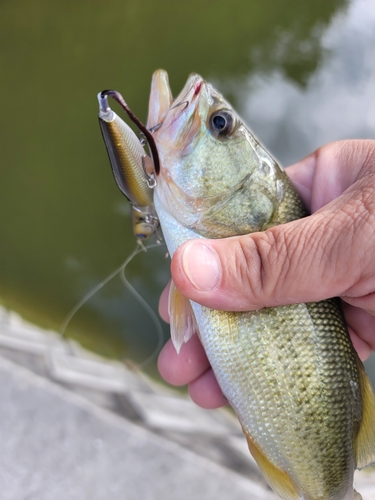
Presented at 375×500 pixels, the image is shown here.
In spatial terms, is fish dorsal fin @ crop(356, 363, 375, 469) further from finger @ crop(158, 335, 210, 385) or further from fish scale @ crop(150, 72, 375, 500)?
finger @ crop(158, 335, 210, 385)

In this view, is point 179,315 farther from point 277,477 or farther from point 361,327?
point 361,327

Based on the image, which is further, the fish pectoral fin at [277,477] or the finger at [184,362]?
the finger at [184,362]

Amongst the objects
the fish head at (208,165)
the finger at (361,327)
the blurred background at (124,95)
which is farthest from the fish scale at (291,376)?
the blurred background at (124,95)

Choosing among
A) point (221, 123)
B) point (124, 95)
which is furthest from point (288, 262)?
point (124, 95)

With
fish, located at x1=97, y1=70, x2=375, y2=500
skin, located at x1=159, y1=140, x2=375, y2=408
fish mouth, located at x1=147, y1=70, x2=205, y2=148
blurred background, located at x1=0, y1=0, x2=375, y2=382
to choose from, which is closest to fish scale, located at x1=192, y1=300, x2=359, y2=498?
fish, located at x1=97, y1=70, x2=375, y2=500

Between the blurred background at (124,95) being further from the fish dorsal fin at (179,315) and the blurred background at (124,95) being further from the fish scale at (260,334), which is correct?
the fish scale at (260,334)

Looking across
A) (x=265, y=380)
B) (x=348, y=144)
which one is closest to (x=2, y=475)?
(x=265, y=380)
